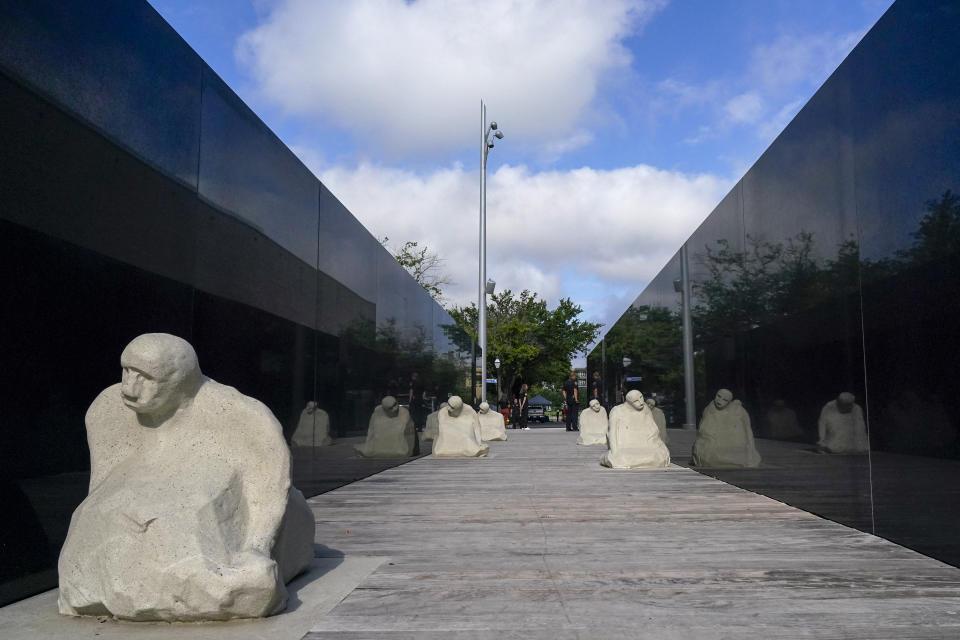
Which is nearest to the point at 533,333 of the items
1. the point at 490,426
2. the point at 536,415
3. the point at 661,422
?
the point at 536,415

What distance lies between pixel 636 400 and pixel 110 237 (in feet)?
27.9

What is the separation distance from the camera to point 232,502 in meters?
3.59

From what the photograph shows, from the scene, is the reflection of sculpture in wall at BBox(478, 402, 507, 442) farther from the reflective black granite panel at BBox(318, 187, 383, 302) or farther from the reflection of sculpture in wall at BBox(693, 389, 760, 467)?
the reflective black granite panel at BBox(318, 187, 383, 302)

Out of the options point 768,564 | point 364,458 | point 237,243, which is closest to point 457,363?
point 364,458

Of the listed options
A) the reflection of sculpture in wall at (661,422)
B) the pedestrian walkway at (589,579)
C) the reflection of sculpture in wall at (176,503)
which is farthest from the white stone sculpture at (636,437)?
the reflection of sculpture in wall at (176,503)

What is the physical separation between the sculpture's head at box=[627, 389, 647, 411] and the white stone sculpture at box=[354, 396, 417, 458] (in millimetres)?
3619

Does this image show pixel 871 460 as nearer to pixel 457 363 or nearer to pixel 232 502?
pixel 232 502

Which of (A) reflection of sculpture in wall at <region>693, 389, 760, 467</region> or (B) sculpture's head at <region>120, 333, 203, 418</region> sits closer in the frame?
(B) sculpture's head at <region>120, 333, 203, 418</region>

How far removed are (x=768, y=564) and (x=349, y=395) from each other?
20.2 ft

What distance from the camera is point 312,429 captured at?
8406 millimetres

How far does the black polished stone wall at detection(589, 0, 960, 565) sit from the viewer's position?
4.88 meters

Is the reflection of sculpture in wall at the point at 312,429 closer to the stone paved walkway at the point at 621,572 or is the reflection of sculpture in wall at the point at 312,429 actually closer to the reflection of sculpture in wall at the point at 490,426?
the stone paved walkway at the point at 621,572

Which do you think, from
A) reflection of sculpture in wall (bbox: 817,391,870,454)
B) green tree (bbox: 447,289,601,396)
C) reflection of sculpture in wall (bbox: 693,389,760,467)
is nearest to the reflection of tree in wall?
reflection of sculpture in wall (bbox: 693,389,760,467)

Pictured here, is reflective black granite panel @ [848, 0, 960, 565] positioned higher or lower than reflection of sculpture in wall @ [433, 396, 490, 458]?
higher
